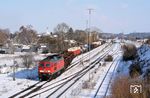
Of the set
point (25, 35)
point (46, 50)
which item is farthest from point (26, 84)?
point (25, 35)

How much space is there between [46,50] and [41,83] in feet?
215

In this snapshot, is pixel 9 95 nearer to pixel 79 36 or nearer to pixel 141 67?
pixel 141 67

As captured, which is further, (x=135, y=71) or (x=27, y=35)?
(x=27, y=35)

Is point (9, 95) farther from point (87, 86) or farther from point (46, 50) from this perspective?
point (46, 50)

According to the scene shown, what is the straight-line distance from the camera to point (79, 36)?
153m

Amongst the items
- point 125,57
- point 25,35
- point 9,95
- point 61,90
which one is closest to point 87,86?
point 61,90

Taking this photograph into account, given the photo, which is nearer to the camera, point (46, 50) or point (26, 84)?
point (26, 84)

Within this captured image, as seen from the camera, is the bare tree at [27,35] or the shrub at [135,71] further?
→ the bare tree at [27,35]

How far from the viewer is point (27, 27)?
487ft

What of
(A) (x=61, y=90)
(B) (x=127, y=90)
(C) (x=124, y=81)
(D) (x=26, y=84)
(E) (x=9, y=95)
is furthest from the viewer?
(D) (x=26, y=84)

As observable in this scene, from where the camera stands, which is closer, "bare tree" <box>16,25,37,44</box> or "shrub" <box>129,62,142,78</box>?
"shrub" <box>129,62,142,78</box>

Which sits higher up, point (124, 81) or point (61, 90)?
point (124, 81)

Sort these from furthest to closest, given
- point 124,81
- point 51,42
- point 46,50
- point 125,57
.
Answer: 1. point 51,42
2. point 46,50
3. point 125,57
4. point 124,81

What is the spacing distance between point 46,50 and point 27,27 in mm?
53702
